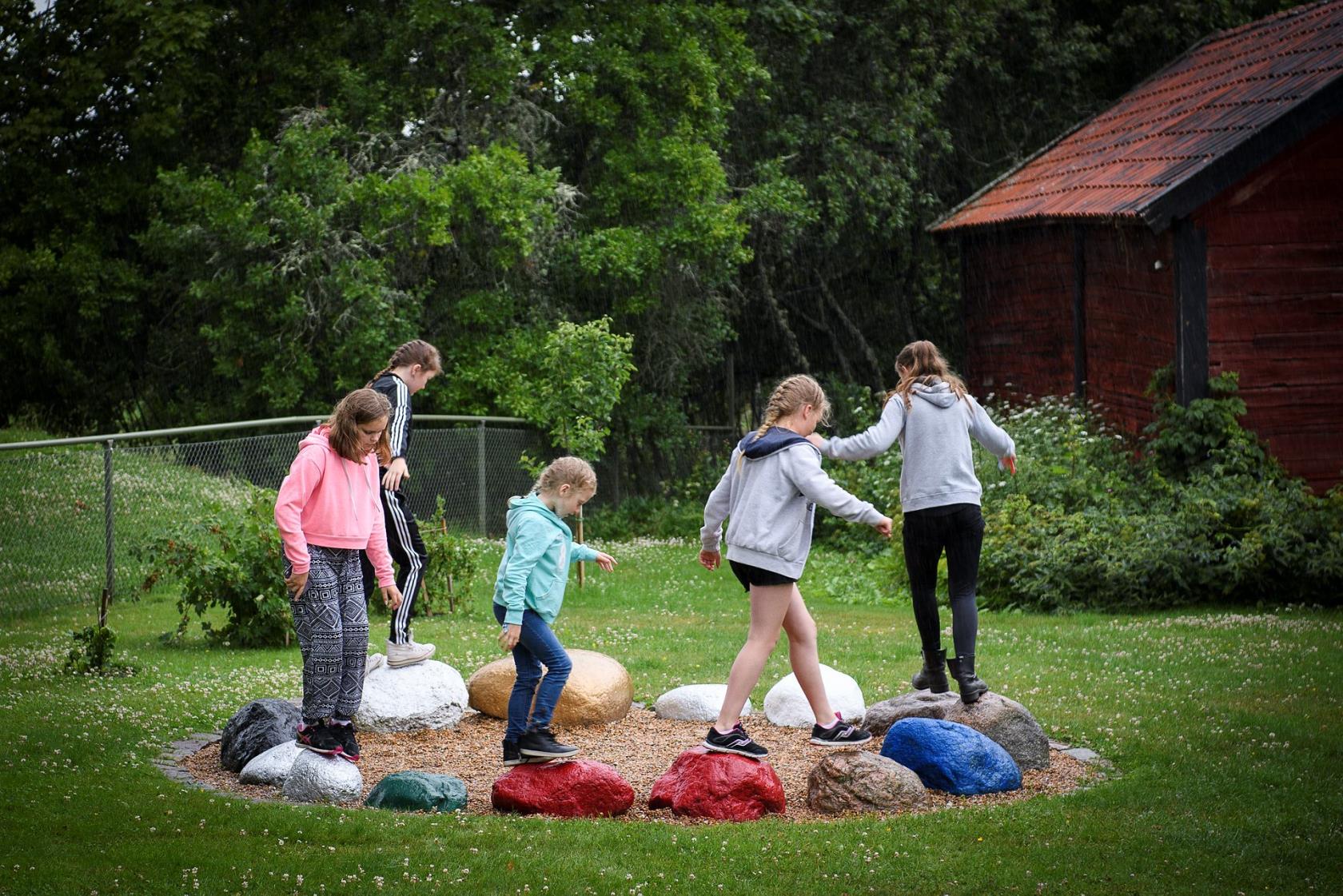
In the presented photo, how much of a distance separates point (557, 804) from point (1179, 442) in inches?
362

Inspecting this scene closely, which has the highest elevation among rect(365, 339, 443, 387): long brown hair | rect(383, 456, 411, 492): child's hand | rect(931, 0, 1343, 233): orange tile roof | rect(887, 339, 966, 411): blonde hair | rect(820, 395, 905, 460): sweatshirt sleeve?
rect(931, 0, 1343, 233): orange tile roof

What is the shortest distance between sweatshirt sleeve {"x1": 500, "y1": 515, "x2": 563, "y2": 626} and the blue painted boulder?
1828mm

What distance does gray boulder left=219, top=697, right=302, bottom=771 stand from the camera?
6.39m

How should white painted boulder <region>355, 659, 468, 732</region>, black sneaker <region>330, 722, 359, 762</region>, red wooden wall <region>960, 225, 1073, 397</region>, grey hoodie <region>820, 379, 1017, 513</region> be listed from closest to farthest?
1. black sneaker <region>330, 722, 359, 762</region>
2. grey hoodie <region>820, 379, 1017, 513</region>
3. white painted boulder <region>355, 659, 468, 732</region>
4. red wooden wall <region>960, 225, 1073, 397</region>

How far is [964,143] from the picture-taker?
21.9 m

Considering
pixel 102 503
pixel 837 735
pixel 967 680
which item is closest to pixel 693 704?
pixel 837 735

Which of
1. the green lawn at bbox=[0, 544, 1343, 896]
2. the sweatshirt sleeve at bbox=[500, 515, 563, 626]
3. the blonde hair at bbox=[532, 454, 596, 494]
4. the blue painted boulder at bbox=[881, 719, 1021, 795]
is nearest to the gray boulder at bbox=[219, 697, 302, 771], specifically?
the green lawn at bbox=[0, 544, 1343, 896]

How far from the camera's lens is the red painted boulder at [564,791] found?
5.72 m

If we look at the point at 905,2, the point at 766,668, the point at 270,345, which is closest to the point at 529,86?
the point at 270,345

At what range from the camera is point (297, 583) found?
6.16 m

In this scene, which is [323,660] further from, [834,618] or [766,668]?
[834,618]

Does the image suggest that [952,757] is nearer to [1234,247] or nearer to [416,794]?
[416,794]

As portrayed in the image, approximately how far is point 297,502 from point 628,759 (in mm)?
2069

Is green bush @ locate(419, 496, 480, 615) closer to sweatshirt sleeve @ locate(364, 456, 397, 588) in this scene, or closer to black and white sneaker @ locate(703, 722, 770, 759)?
sweatshirt sleeve @ locate(364, 456, 397, 588)
